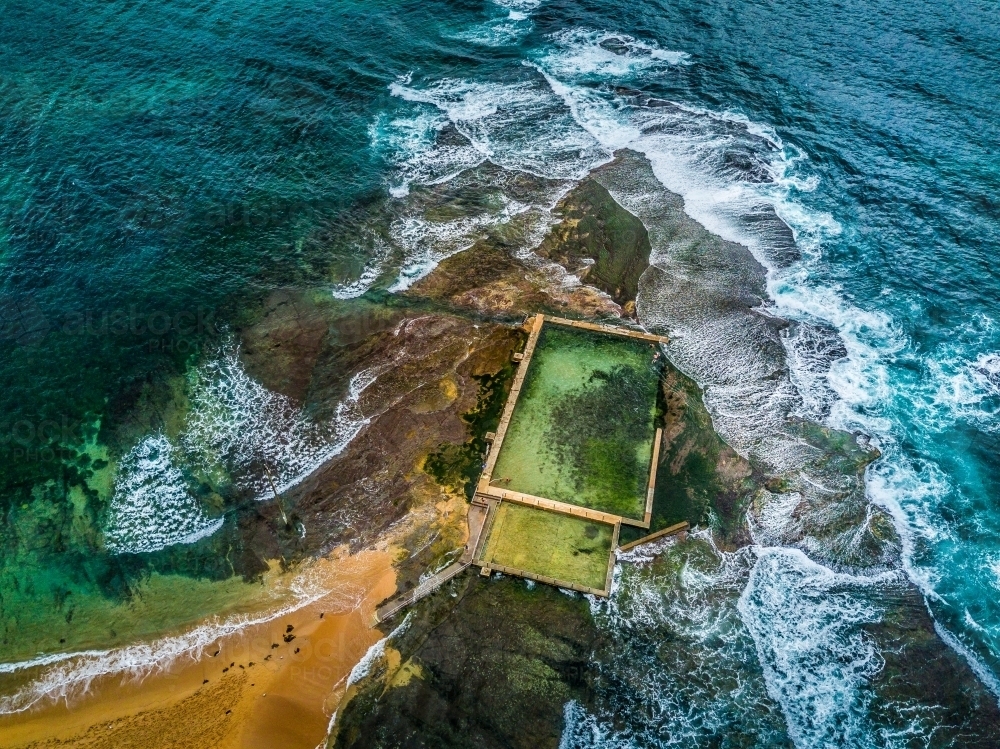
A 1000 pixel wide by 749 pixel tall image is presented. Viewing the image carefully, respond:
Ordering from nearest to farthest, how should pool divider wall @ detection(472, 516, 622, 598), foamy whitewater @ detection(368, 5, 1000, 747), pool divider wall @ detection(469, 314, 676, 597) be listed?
foamy whitewater @ detection(368, 5, 1000, 747) → pool divider wall @ detection(472, 516, 622, 598) → pool divider wall @ detection(469, 314, 676, 597)

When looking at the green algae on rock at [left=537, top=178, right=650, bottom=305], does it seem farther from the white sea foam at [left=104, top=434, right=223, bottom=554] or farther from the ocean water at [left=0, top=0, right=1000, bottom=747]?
the white sea foam at [left=104, top=434, right=223, bottom=554]

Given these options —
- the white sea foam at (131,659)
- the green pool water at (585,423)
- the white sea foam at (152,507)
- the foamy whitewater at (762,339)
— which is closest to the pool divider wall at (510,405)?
the green pool water at (585,423)

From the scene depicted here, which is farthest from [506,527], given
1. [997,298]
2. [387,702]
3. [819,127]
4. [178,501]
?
[819,127]

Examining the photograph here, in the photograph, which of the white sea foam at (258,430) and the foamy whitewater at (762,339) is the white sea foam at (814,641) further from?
the white sea foam at (258,430)

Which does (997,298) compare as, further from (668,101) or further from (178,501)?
(178,501)

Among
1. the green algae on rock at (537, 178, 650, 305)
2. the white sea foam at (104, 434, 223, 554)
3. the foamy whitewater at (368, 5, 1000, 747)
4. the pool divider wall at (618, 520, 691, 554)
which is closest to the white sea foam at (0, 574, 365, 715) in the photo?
the white sea foam at (104, 434, 223, 554)
